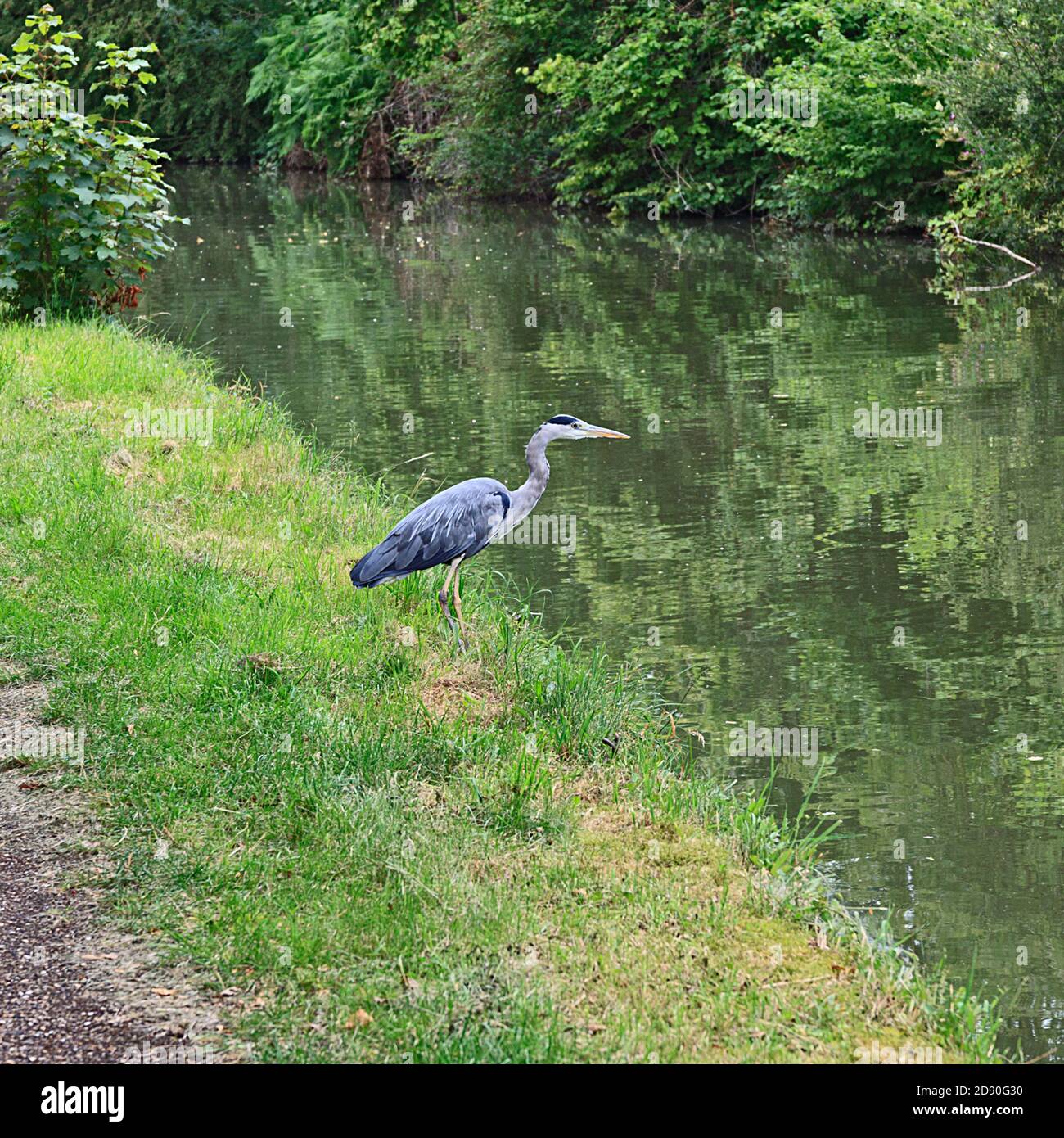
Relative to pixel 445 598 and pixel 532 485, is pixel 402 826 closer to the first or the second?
pixel 445 598

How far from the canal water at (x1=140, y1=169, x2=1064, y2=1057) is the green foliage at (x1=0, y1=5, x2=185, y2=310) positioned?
2.16 meters

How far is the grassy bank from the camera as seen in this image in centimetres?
473

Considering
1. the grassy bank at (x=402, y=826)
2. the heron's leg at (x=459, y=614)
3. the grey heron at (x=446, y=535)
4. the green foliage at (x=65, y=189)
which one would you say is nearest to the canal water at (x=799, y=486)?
the grassy bank at (x=402, y=826)

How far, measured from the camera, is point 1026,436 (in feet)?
45.0

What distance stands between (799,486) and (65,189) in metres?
7.77

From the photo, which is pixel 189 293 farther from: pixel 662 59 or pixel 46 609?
pixel 46 609

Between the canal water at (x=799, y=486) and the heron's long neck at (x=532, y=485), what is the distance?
1.30 meters

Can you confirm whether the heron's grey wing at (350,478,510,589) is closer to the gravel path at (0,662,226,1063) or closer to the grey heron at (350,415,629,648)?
the grey heron at (350,415,629,648)

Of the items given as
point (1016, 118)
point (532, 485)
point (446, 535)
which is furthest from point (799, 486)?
point (1016, 118)

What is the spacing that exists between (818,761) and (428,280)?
18.5 m

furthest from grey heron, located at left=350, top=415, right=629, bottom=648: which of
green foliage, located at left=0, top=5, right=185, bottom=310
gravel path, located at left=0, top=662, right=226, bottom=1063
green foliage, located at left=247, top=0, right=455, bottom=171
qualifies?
green foliage, located at left=247, top=0, right=455, bottom=171

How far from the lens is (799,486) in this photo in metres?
12.4

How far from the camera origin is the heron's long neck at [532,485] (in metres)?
8.09
